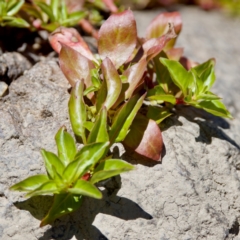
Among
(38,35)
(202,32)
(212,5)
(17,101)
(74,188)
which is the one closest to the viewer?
(74,188)

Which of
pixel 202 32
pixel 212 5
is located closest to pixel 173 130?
pixel 202 32

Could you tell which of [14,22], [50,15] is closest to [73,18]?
[50,15]

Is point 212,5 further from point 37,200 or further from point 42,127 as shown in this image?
point 37,200

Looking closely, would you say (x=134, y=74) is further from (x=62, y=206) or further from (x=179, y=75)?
(x=62, y=206)

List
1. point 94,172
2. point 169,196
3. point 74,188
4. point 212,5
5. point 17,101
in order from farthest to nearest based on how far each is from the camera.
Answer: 1. point 212,5
2. point 17,101
3. point 169,196
4. point 94,172
5. point 74,188

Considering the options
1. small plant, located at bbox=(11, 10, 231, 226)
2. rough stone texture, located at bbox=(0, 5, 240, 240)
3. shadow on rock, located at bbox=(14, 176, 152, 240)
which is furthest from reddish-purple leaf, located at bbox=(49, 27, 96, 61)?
shadow on rock, located at bbox=(14, 176, 152, 240)

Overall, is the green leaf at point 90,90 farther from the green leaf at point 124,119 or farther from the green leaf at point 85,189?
the green leaf at point 85,189
